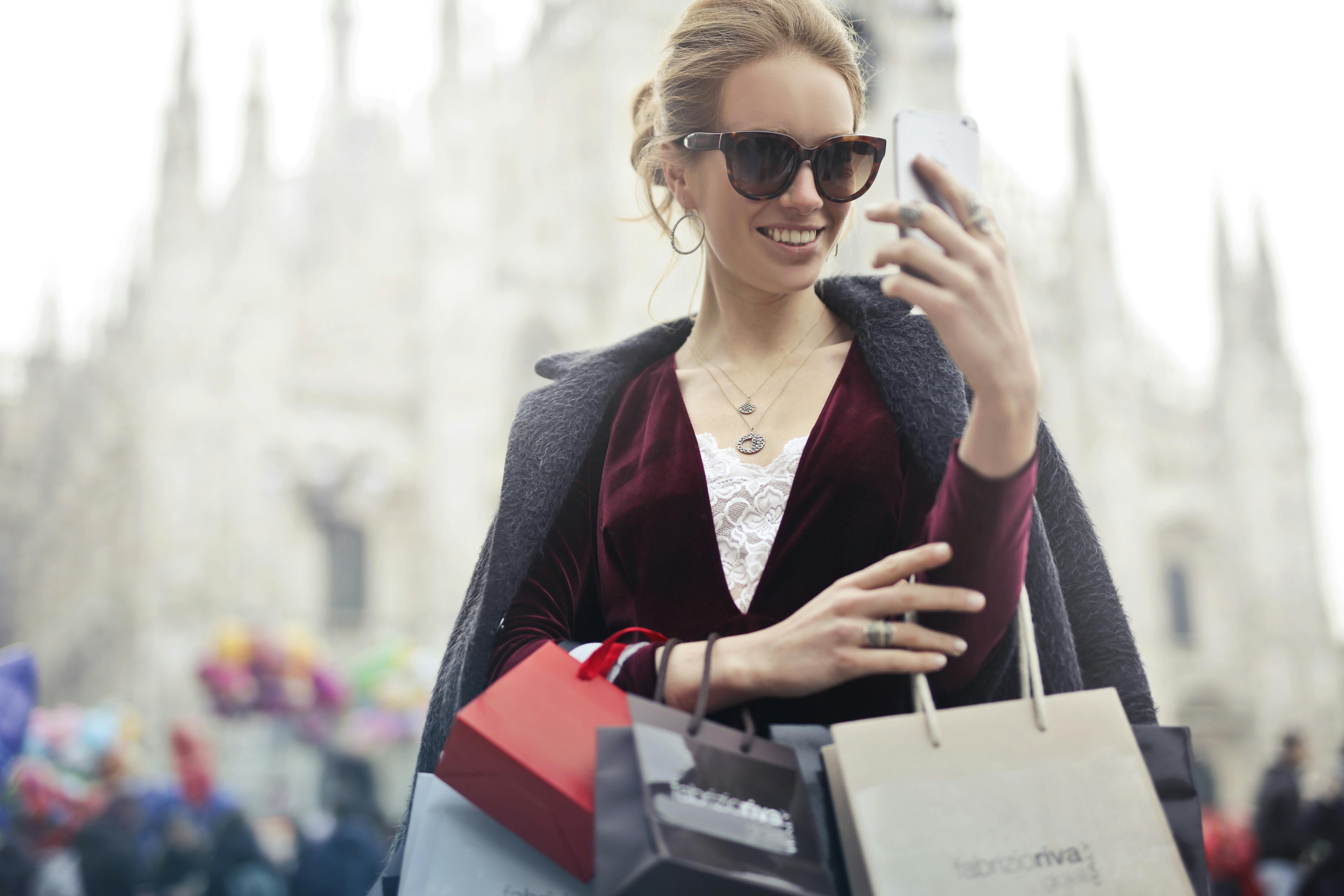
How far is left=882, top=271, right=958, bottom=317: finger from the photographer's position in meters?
0.76

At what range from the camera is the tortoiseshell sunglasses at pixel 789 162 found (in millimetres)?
956

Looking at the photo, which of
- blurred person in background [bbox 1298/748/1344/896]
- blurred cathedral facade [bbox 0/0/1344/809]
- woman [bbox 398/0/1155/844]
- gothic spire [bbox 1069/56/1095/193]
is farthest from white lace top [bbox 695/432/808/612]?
gothic spire [bbox 1069/56/1095/193]

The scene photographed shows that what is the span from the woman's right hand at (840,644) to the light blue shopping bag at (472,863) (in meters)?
0.15

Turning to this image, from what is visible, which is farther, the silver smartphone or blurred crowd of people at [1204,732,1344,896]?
blurred crowd of people at [1204,732,1344,896]

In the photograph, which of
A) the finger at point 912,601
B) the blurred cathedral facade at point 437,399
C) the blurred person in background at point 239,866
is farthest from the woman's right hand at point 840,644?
the blurred cathedral facade at point 437,399

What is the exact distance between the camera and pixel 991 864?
0.75 metres

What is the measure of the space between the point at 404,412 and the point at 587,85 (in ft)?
19.6

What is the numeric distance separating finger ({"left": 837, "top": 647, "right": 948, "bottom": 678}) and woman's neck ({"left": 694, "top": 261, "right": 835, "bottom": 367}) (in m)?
0.38

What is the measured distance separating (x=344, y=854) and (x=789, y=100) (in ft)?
15.7

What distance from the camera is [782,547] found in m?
0.98

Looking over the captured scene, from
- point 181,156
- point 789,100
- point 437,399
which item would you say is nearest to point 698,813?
point 789,100

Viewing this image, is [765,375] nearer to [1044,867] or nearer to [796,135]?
[796,135]

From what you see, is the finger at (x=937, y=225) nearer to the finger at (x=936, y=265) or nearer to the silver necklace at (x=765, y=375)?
the finger at (x=936, y=265)

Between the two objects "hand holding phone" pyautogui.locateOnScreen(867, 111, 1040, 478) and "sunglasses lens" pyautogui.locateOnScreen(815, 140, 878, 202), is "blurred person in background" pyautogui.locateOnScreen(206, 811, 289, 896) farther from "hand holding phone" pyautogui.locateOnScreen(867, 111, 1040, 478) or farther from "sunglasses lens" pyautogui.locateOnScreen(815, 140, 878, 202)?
"hand holding phone" pyautogui.locateOnScreen(867, 111, 1040, 478)
